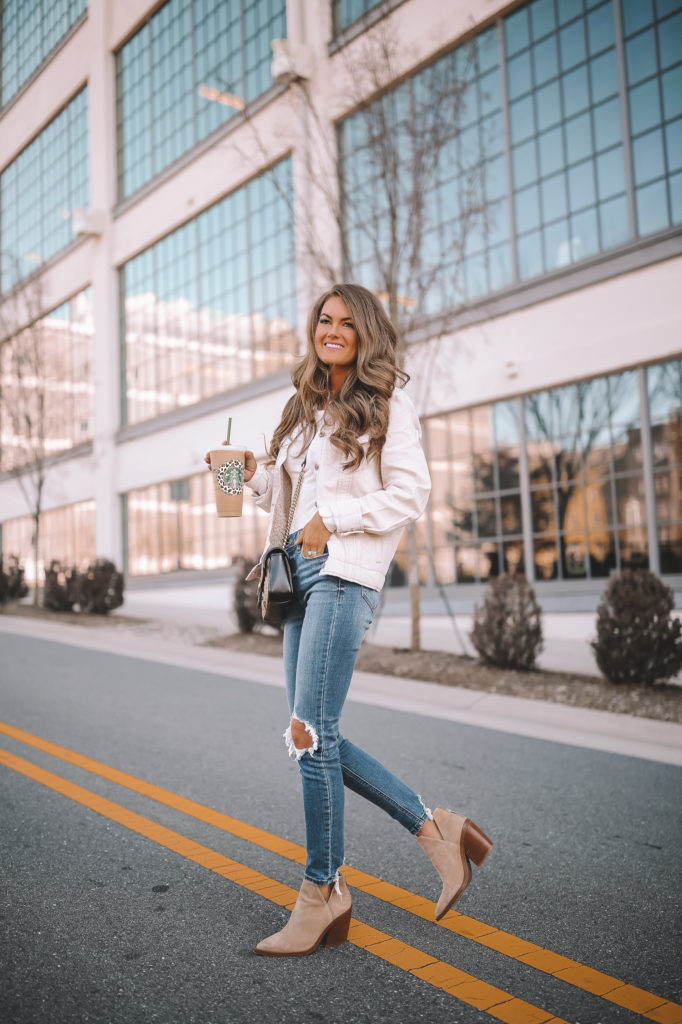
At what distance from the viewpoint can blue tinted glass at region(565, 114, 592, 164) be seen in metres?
12.7

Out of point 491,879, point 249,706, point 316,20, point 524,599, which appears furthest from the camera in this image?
point 316,20

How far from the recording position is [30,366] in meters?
20.0

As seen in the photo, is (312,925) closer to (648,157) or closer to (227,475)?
(227,475)

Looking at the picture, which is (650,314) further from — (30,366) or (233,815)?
(30,366)

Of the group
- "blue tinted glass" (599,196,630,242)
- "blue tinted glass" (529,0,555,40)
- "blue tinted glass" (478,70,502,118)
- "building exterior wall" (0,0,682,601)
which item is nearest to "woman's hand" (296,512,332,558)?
"building exterior wall" (0,0,682,601)

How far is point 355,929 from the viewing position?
2838 millimetres

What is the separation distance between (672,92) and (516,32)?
3371 millimetres

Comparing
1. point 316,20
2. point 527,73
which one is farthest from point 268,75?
point 527,73

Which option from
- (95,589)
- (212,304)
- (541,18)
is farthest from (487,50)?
(95,589)

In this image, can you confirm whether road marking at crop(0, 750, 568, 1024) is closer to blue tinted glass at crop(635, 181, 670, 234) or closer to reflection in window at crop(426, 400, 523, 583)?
reflection in window at crop(426, 400, 523, 583)

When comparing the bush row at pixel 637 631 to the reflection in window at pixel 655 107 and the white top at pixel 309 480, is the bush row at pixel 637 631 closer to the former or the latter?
the white top at pixel 309 480

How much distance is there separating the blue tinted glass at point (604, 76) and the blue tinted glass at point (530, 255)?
83.1 inches

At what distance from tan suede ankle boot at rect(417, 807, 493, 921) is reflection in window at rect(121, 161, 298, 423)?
1593 centimetres

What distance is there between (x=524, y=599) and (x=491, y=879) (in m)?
5.67
